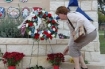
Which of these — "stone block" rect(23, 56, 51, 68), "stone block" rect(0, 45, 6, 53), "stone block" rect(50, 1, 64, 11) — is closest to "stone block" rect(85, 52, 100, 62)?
"stone block" rect(23, 56, 51, 68)

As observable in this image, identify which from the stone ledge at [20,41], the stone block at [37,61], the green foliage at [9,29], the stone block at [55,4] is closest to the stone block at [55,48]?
the stone ledge at [20,41]

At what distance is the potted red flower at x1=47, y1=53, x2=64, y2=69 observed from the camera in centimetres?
670

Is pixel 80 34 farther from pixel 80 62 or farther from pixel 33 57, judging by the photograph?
pixel 33 57

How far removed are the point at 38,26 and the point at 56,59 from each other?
0.88 metres

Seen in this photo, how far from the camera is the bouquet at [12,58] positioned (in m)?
6.59

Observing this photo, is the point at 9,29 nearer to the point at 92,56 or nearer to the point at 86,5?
the point at 86,5

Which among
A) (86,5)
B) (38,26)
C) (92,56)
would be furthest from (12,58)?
(86,5)

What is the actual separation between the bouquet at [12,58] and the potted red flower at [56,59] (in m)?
0.68

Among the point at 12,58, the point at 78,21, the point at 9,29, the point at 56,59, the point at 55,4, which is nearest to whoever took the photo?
the point at 78,21

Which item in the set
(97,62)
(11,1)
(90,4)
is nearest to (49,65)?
(97,62)

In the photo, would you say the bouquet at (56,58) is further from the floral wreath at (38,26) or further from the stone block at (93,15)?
the stone block at (93,15)

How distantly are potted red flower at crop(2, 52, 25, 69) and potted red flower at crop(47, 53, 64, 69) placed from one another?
2.24 ft

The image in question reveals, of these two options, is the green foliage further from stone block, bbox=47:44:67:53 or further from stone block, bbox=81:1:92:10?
stone block, bbox=81:1:92:10

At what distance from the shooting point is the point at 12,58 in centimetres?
658
